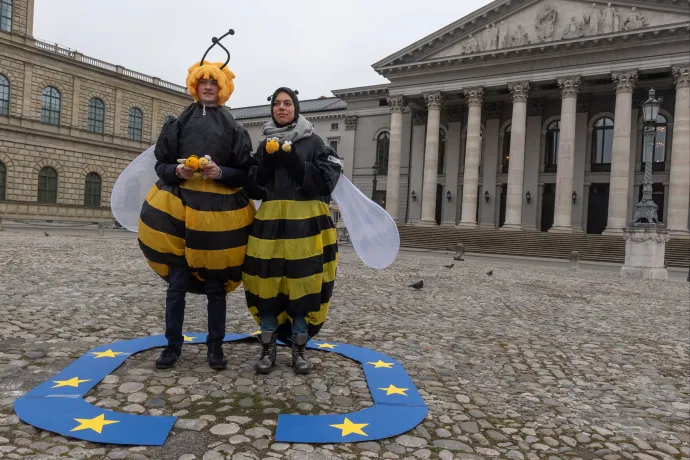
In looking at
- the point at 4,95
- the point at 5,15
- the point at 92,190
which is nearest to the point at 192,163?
the point at 4,95

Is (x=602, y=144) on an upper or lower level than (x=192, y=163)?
upper

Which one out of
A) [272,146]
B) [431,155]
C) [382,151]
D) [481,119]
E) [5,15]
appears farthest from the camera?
[382,151]

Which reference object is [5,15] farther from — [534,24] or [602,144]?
[602,144]

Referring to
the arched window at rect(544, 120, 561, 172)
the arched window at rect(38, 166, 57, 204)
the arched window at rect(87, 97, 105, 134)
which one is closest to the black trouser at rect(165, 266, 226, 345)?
the arched window at rect(544, 120, 561, 172)

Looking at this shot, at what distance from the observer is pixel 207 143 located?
13.0 feet

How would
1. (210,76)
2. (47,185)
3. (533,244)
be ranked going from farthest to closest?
(47,185)
(533,244)
(210,76)

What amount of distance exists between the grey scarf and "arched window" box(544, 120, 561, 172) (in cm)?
3716

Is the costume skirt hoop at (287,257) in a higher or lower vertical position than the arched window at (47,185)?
lower

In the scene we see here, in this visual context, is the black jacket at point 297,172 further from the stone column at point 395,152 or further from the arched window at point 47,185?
the arched window at point 47,185

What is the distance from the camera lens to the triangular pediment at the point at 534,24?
31203 millimetres

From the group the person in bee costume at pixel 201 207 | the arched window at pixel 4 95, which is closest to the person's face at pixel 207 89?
the person in bee costume at pixel 201 207

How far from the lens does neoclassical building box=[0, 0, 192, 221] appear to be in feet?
124

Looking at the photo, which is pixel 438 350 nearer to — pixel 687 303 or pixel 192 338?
pixel 192 338

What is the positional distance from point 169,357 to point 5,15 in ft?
142
